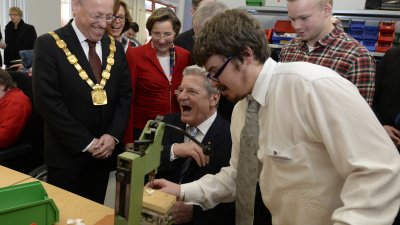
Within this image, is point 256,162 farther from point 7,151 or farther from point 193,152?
point 7,151

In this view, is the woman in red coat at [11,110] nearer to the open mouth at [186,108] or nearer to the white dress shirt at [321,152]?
the open mouth at [186,108]

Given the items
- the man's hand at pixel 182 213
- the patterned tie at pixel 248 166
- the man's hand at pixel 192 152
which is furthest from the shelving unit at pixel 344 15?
the patterned tie at pixel 248 166

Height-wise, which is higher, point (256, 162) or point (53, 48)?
point (53, 48)

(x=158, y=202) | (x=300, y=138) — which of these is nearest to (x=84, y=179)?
(x=158, y=202)

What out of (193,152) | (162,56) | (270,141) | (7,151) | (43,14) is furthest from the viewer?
(43,14)

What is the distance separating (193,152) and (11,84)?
5.08 ft

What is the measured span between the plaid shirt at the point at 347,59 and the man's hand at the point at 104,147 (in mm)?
1209

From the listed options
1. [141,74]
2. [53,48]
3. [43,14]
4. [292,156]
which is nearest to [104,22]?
[53,48]

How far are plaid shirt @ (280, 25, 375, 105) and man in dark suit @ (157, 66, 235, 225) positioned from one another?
23.8 inches

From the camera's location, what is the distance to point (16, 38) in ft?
19.5

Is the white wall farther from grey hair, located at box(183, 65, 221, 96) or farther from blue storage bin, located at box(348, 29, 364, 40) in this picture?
grey hair, located at box(183, 65, 221, 96)

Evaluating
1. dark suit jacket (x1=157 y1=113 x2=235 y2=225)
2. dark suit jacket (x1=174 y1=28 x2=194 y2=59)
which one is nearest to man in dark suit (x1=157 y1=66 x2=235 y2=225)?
dark suit jacket (x1=157 y1=113 x2=235 y2=225)

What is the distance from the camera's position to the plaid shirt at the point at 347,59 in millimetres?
1725

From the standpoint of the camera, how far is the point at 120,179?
2.93ft
